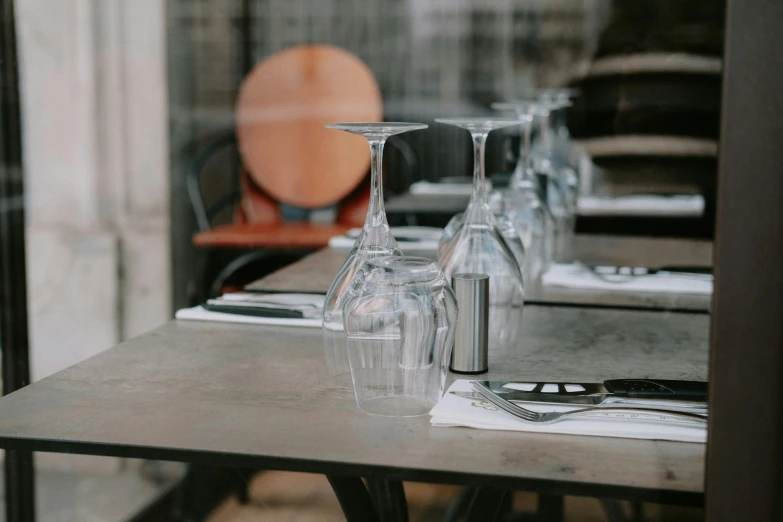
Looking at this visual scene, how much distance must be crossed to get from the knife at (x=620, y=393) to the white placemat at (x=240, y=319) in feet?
1.19

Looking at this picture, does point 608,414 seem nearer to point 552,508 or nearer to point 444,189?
point 552,508

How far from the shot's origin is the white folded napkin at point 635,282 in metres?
1.38

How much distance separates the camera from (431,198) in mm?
2385

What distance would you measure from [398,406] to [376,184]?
240 mm

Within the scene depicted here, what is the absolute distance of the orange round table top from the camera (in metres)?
3.06

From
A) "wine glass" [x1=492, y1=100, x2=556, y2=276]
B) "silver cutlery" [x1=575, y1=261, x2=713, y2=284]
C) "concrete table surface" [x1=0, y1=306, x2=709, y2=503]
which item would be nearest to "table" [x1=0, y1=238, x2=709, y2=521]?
"concrete table surface" [x1=0, y1=306, x2=709, y2=503]

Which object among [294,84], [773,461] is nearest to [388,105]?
[294,84]

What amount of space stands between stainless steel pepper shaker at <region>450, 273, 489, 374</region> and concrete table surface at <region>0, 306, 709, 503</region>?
0.03 meters

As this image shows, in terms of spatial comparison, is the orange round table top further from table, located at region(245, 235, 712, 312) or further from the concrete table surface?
the concrete table surface

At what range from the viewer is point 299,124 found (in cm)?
310

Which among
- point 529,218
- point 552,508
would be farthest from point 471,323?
point 552,508

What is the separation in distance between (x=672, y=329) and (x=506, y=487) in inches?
23.8

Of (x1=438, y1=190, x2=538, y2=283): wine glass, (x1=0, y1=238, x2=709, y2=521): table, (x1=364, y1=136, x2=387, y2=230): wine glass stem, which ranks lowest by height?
(x1=0, y1=238, x2=709, y2=521): table

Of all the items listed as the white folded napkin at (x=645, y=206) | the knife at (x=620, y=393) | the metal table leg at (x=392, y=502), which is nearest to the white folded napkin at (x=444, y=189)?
the white folded napkin at (x=645, y=206)
